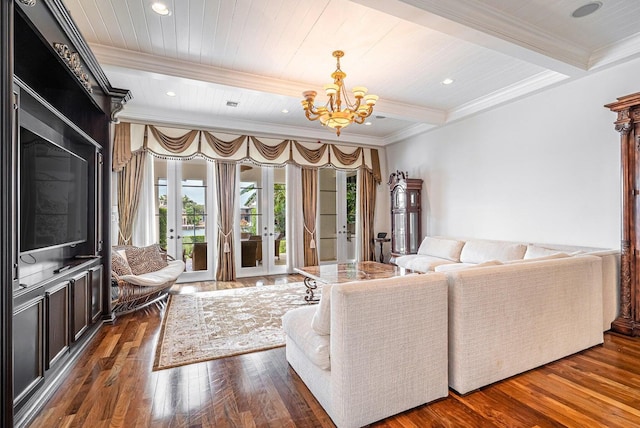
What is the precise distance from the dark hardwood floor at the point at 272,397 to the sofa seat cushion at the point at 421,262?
2380 mm

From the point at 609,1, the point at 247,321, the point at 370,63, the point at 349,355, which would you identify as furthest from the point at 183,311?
the point at 609,1

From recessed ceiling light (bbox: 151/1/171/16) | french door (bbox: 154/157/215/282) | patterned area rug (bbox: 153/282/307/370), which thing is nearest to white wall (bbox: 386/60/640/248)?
patterned area rug (bbox: 153/282/307/370)

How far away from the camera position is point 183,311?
4.11 metres

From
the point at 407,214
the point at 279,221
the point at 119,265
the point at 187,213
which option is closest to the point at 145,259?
the point at 119,265

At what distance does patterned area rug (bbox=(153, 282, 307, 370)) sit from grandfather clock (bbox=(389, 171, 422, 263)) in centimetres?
231

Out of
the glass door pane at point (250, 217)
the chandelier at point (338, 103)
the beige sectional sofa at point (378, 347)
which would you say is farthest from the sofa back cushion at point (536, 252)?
the glass door pane at point (250, 217)

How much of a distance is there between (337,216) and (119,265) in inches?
175

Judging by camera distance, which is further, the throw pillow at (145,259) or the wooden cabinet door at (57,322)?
the throw pillow at (145,259)

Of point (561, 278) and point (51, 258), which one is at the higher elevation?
point (51, 258)

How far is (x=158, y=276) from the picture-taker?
448 cm

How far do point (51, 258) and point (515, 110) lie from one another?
5778mm

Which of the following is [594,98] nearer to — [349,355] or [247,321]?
[349,355]

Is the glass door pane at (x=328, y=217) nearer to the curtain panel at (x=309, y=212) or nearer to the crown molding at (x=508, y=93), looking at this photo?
the curtain panel at (x=309, y=212)

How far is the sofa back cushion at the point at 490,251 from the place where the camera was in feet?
14.0
